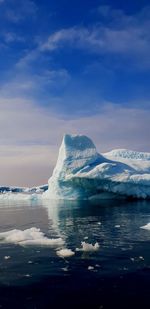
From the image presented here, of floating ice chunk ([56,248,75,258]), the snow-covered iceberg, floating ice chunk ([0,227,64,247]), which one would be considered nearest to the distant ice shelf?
the snow-covered iceberg

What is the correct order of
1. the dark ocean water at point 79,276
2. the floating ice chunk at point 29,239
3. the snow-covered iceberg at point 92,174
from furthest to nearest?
the snow-covered iceberg at point 92,174, the floating ice chunk at point 29,239, the dark ocean water at point 79,276

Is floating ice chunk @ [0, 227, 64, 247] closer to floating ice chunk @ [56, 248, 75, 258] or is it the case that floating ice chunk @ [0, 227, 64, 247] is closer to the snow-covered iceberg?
floating ice chunk @ [56, 248, 75, 258]

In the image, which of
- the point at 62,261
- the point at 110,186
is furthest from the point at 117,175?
the point at 62,261

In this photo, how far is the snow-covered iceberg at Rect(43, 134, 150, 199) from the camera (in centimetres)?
4688

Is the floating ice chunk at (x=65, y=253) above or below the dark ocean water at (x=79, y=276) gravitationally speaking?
above

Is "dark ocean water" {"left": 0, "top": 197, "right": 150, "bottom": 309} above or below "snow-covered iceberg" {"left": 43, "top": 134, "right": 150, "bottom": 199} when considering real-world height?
below

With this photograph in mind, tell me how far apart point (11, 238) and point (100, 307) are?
11.0m

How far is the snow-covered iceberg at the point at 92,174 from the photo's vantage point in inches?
1845

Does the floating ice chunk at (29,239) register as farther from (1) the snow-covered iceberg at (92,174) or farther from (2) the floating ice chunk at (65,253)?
(1) the snow-covered iceberg at (92,174)

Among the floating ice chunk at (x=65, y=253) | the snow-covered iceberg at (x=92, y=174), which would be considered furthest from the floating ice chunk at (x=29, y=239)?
the snow-covered iceberg at (x=92, y=174)

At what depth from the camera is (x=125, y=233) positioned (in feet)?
70.1

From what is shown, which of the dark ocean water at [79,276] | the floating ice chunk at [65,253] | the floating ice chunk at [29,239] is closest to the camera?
the dark ocean water at [79,276]

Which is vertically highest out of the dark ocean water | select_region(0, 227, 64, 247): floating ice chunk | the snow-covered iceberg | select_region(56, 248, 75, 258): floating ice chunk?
the snow-covered iceberg

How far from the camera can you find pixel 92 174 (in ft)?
153
